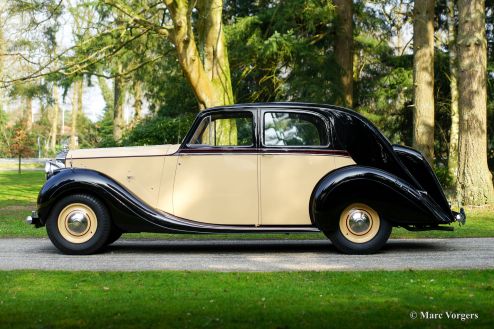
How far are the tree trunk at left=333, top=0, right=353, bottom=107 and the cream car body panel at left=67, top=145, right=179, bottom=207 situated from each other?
15.0 meters

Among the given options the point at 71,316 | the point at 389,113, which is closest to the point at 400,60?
the point at 389,113

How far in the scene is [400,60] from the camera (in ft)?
94.6

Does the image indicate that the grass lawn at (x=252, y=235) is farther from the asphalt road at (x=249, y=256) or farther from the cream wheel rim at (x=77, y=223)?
the cream wheel rim at (x=77, y=223)

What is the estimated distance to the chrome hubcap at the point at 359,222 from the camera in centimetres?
971

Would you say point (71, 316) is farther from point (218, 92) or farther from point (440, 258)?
point (218, 92)

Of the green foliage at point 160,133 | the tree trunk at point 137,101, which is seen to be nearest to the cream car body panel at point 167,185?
the green foliage at point 160,133

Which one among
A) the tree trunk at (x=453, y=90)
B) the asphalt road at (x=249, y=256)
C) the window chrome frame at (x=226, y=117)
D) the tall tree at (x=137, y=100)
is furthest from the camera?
the tall tree at (x=137, y=100)

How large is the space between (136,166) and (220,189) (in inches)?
45.7

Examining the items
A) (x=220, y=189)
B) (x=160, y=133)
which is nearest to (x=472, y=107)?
(x=220, y=189)

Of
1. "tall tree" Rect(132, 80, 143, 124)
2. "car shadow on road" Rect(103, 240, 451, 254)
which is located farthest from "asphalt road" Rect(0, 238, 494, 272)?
"tall tree" Rect(132, 80, 143, 124)

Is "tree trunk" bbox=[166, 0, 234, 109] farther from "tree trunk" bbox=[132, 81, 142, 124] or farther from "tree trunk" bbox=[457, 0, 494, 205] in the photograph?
"tree trunk" bbox=[132, 81, 142, 124]

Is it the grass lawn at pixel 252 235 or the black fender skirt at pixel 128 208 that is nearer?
the black fender skirt at pixel 128 208

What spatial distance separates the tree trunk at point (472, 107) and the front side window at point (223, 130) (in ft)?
32.0

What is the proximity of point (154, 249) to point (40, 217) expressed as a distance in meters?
1.66
